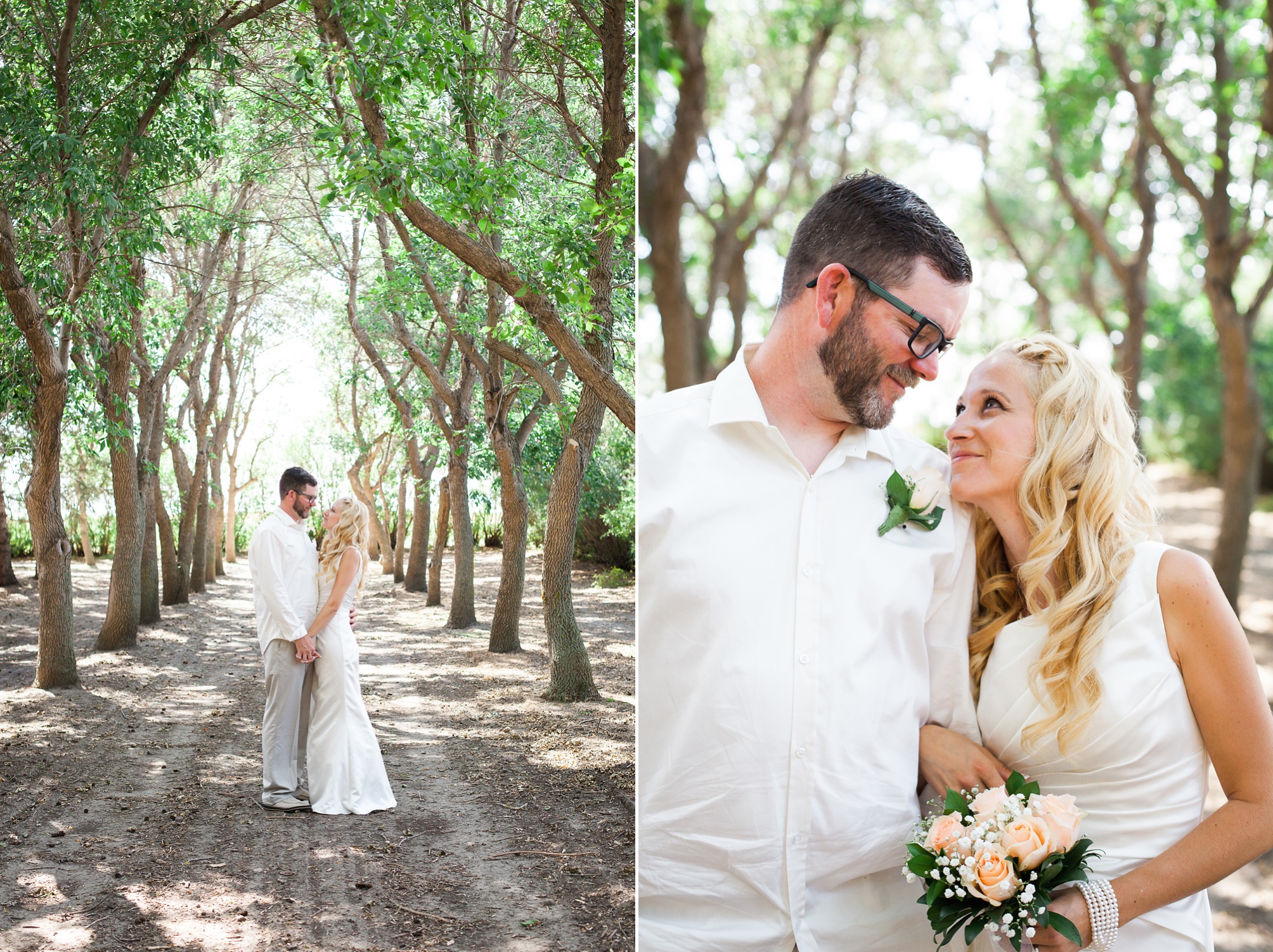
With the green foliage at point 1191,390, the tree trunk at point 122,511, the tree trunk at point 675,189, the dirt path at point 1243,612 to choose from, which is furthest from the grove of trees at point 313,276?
the green foliage at point 1191,390

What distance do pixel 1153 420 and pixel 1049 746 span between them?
2125 cm

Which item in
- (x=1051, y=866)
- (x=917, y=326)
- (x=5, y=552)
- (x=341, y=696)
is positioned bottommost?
(x=1051, y=866)

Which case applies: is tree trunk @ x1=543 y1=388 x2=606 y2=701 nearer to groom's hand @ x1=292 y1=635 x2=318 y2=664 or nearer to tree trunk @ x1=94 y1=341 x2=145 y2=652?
groom's hand @ x1=292 y1=635 x2=318 y2=664

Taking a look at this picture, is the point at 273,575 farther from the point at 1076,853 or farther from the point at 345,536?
the point at 1076,853

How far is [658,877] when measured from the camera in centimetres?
181

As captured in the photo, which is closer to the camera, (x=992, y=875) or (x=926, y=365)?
(x=992, y=875)

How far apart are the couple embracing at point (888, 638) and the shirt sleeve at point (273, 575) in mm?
867

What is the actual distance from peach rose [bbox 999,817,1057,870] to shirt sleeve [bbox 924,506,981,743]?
28 cm

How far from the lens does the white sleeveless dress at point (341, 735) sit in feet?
6.91

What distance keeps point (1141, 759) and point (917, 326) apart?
92 cm

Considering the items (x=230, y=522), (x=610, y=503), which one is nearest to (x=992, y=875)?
(x=610, y=503)

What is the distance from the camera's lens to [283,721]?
7.06 feet

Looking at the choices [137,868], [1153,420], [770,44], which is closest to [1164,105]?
[770,44]

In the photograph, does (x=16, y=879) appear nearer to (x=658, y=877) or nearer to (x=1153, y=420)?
(x=658, y=877)
